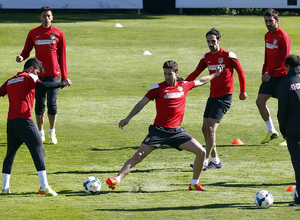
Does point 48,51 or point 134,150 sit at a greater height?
point 48,51

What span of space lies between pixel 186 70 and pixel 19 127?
16686mm

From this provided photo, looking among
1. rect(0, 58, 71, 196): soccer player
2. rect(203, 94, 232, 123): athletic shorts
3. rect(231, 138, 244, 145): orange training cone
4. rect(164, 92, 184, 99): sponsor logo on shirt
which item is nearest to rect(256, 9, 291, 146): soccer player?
rect(231, 138, 244, 145): orange training cone

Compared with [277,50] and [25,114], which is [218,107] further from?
[25,114]

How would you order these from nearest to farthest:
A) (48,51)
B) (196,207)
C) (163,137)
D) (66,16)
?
(196,207)
(163,137)
(48,51)
(66,16)

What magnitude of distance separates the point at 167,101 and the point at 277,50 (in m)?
4.16

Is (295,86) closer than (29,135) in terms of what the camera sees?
Yes

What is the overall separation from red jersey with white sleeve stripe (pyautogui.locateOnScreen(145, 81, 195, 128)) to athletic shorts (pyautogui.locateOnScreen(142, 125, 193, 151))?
87 mm

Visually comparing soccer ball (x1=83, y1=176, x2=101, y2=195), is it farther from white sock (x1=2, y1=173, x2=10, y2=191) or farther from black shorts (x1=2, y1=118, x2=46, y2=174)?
white sock (x1=2, y1=173, x2=10, y2=191)

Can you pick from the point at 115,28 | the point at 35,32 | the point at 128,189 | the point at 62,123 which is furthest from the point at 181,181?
the point at 115,28

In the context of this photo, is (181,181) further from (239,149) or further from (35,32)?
(35,32)

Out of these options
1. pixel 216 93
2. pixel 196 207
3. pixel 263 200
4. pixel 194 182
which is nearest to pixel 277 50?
pixel 216 93

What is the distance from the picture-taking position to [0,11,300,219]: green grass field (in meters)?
9.95

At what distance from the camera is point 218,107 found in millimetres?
12641

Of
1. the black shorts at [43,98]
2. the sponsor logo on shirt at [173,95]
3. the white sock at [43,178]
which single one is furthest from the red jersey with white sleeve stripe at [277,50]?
the white sock at [43,178]
